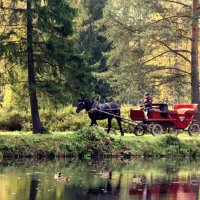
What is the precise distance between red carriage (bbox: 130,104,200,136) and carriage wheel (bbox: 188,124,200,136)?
0.76 m

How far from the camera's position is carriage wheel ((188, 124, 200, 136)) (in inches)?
1129

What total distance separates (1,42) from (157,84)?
984cm

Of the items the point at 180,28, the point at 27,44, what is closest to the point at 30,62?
the point at 27,44

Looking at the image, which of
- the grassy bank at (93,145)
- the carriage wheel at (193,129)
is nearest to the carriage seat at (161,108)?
the grassy bank at (93,145)

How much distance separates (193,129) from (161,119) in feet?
7.33

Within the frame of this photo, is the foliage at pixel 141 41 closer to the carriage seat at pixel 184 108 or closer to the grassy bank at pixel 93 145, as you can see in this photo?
the carriage seat at pixel 184 108

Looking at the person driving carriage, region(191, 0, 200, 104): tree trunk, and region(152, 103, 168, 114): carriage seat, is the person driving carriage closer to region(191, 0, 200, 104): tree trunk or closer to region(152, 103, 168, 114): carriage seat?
region(152, 103, 168, 114): carriage seat

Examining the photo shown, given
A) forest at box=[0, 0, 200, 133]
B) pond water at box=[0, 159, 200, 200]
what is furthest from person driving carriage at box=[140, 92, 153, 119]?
pond water at box=[0, 159, 200, 200]

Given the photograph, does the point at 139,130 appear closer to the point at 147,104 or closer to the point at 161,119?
the point at 161,119

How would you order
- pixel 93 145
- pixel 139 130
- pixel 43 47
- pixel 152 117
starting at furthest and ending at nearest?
pixel 139 130 → pixel 152 117 → pixel 43 47 → pixel 93 145

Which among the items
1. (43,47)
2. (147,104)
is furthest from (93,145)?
(43,47)

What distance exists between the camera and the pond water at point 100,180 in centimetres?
1534

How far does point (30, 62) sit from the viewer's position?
24.8m

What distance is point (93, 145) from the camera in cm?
2452
